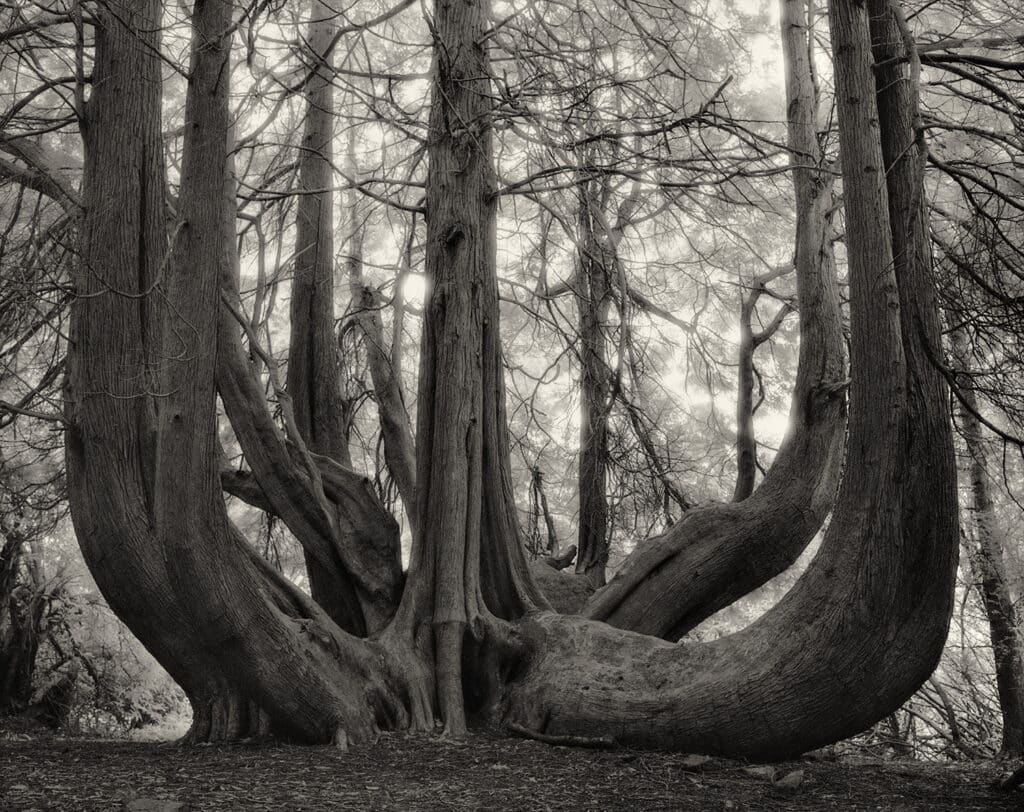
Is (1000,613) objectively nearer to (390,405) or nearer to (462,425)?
(462,425)

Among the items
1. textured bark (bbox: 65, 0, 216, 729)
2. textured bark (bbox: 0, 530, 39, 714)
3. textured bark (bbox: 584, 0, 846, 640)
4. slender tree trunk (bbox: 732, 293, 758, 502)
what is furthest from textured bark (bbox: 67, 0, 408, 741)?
textured bark (bbox: 0, 530, 39, 714)

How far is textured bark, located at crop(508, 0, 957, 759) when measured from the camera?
4082 mm

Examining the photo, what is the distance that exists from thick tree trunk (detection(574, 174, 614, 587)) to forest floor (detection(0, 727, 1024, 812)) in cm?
245

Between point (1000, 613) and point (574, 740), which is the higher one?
point (1000, 613)

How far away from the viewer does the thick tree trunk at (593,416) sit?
6918 mm

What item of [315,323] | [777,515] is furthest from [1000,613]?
[315,323]

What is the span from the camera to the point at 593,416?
287 inches

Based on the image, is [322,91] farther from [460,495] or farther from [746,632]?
[746,632]

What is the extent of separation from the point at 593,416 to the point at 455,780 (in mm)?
3637

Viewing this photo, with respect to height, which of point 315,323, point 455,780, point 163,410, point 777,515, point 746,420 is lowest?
point 455,780

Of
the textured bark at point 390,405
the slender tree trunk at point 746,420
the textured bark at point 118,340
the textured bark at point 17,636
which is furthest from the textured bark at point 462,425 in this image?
the textured bark at point 17,636

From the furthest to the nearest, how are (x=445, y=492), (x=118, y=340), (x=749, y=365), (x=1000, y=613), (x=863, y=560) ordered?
(x=1000, y=613), (x=749, y=365), (x=445, y=492), (x=118, y=340), (x=863, y=560)

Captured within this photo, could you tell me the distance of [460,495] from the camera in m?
5.70

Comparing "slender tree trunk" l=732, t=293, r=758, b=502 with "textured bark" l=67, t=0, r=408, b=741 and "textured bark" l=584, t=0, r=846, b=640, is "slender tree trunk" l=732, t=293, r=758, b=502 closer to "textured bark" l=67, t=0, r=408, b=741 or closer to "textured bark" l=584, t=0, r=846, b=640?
"textured bark" l=584, t=0, r=846, b=640
